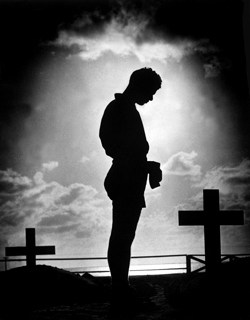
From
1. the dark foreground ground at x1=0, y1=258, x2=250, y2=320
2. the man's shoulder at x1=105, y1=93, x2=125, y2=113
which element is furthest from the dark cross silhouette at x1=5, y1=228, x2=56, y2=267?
the man's shoulder at x1=105, y1=93, x2=125, y2=113

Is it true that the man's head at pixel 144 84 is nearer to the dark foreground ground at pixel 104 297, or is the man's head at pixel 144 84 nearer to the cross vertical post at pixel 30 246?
the dark foreground ground at pixel 104 297

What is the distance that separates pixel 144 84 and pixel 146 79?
0.18ft

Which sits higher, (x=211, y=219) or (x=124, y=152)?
(x=124, y=152)

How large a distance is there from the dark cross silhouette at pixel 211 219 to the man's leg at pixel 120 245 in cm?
157

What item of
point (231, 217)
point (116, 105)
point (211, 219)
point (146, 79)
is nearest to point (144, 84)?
point (146, 79)

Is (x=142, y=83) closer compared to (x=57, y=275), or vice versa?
(x=142, y=83)

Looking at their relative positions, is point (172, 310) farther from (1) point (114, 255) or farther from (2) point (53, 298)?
(2) point (53, 298)

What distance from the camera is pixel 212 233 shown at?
6297 millimetres

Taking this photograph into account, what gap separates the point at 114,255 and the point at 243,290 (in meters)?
1.40

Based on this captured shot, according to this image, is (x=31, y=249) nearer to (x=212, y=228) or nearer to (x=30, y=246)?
(x=30, y=246)

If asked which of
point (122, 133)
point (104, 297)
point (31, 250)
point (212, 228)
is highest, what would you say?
point (122, 133)

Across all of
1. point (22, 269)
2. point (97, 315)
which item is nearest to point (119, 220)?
point (97, 315)

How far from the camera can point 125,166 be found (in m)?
4.95

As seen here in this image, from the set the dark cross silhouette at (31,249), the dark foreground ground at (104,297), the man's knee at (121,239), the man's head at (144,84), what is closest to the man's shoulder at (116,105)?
the man's head at (144,84)
